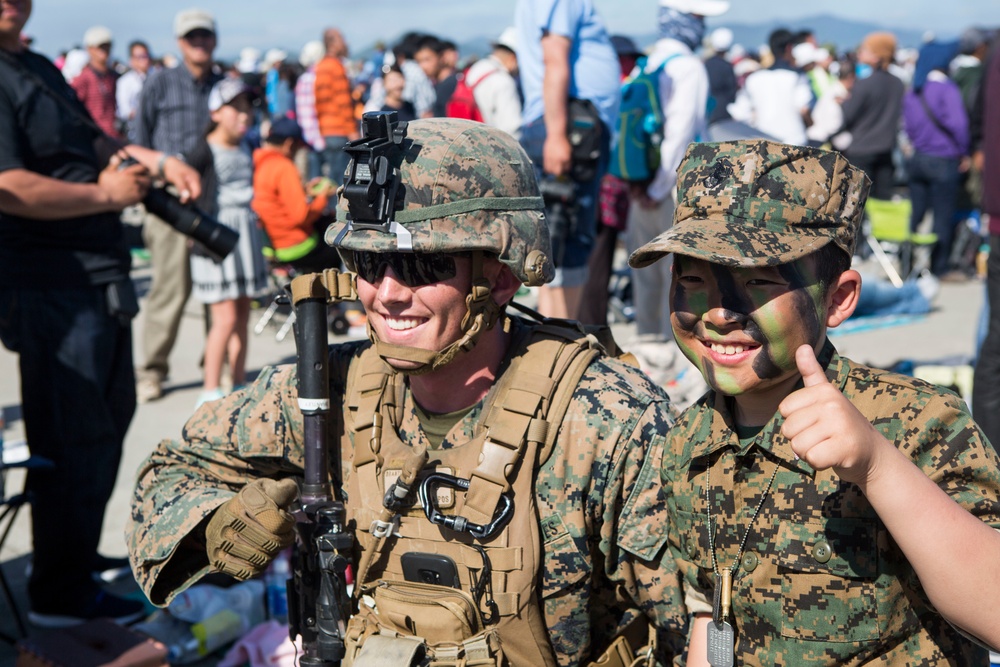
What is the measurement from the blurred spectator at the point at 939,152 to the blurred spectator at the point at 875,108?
31 cm

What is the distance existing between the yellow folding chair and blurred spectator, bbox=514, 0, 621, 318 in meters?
5.13

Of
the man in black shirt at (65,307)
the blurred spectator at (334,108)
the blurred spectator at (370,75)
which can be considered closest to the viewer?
the man in black shirt at (65,307)

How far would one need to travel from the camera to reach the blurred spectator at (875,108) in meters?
11.0

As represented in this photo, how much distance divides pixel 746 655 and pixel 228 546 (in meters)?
1.18

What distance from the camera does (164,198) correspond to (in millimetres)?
4438

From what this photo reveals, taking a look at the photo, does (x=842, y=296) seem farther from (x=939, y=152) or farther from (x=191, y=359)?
(x=939, y=152)

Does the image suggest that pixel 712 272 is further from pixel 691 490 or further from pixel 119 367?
pixel 119 367

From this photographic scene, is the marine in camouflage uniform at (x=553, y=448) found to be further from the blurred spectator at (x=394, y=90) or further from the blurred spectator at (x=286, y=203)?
the blurred spectator at (x=394, y=90)

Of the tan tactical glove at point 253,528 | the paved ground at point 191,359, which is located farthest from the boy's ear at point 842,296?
the paved ground at point 191,359

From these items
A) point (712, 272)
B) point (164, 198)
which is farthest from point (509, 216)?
point (164, 198)

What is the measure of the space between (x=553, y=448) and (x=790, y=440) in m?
0.74

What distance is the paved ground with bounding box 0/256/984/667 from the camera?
5.44 m

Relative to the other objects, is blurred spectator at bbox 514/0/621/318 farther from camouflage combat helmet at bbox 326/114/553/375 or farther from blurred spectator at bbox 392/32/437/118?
blurred spectator at bbox 392/32/437/118

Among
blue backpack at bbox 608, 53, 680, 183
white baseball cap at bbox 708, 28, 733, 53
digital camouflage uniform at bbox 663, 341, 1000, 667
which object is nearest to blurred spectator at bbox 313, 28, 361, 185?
white baseball cap at bbox 708, 28, 733, 53
